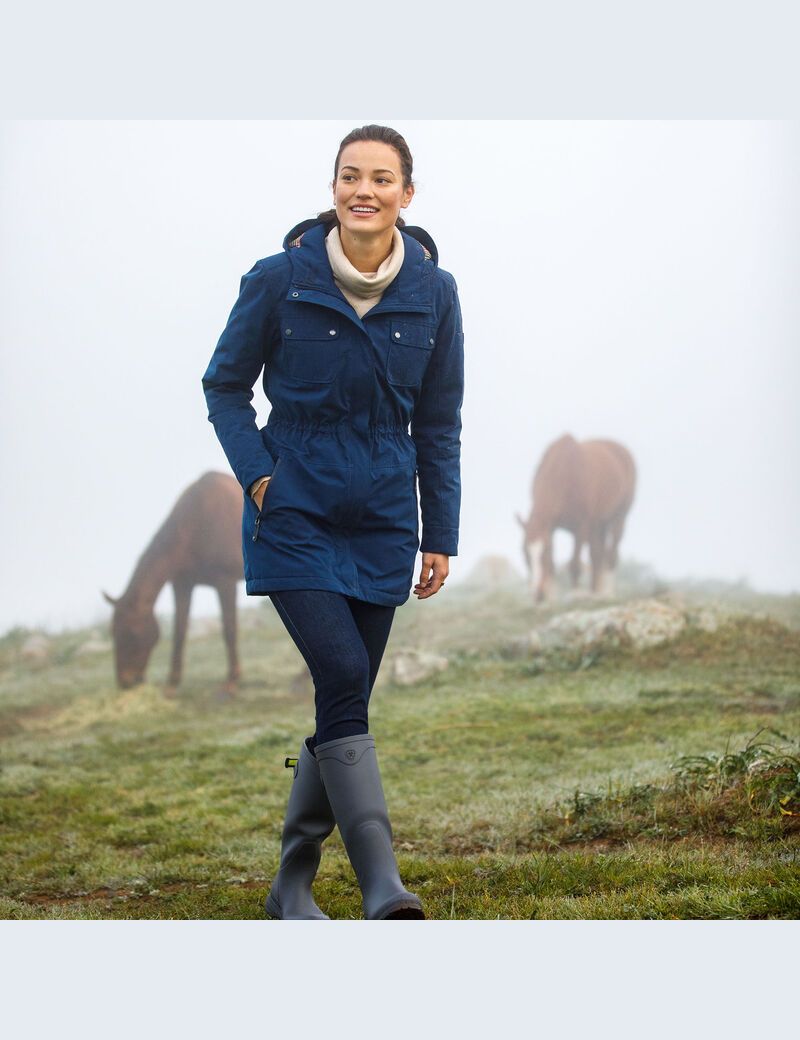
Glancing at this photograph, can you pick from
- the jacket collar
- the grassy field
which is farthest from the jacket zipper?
the grassy field

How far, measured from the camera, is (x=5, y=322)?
871 cm

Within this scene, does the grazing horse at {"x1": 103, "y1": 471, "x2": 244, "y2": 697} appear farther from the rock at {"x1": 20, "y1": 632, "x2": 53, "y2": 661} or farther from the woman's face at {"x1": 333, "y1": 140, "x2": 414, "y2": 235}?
the woman's face at {"x1": 333, "y1": 140, "x2": 414, "y2": 235}

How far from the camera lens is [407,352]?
302 cm

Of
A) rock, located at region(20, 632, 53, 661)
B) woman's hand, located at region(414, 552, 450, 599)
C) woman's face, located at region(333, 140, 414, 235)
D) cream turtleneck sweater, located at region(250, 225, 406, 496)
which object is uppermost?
woman's face, located at region(333, 140, 414, 235)

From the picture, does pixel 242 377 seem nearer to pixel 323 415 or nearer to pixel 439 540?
A: pixel 323 415

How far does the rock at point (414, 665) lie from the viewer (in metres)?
7.81

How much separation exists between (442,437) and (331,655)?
2.30ft

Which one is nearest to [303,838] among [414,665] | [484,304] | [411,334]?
[411,334]

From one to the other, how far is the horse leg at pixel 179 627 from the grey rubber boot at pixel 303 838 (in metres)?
5.24

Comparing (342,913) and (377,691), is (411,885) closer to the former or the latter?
(342,913)

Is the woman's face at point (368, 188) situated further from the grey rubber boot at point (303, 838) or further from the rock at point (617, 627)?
the rock at point (617, 627)

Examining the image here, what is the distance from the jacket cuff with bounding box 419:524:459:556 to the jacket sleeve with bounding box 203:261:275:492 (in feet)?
1.57

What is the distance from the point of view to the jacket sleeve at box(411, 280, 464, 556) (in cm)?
315

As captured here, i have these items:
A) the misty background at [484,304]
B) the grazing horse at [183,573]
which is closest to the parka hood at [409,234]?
the grazing horse at [183,573]
